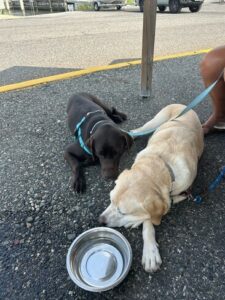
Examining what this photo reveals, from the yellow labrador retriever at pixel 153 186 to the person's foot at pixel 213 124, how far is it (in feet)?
2.88

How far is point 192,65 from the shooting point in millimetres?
6477

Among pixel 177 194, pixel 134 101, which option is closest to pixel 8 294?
pixel 177 194

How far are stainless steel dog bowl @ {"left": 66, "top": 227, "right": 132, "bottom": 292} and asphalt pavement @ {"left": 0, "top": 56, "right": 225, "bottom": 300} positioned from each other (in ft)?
0.34

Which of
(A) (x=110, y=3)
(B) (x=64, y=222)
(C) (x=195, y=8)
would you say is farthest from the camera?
(A) (x=110, y=3)

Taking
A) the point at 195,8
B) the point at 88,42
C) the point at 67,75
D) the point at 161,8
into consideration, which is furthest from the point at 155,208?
the point at 161,8

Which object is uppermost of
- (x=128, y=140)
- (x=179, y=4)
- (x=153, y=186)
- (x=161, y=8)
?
(x=153, y=186)

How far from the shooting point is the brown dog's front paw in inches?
121

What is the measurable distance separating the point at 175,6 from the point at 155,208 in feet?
54.3

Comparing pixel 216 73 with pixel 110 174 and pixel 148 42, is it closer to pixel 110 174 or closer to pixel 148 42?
pixel 148 42

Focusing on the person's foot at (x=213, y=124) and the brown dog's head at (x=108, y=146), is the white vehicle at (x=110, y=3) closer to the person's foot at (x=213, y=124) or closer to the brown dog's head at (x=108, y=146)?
the person's foot at (x=213, y=124)

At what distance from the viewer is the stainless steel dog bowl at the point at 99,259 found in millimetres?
2160


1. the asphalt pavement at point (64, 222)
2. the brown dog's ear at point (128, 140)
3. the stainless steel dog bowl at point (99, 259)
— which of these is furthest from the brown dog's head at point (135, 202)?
the brown dog's ear at point (128, 140)

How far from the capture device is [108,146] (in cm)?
320

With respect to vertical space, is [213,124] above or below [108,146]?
below
